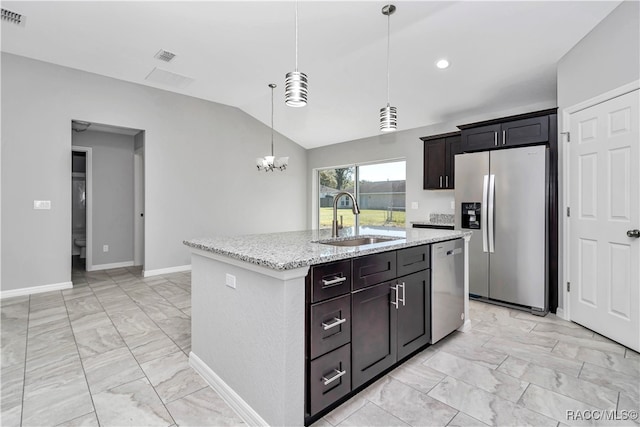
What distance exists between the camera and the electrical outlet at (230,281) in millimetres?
1758

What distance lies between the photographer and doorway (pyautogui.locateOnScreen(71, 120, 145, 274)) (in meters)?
5.31

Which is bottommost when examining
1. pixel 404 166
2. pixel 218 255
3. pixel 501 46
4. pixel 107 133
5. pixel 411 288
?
pixel 411 288

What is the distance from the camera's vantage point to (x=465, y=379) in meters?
2.07

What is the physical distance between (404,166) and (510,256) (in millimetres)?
2601

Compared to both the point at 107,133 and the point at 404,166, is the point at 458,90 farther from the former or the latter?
the point at 107,133

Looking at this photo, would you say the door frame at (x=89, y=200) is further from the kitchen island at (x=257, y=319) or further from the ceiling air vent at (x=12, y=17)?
the kitchen island at (x=257, y=319)

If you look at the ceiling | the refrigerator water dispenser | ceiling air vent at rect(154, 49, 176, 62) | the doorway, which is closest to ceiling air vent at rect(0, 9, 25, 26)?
the ceiling

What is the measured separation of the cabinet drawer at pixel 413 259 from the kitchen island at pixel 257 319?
0.30 ft

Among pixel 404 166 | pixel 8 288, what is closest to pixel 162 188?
pixel 8 288

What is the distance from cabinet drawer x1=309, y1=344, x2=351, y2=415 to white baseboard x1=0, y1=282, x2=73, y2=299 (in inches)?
→ 169

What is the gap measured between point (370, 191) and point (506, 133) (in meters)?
3.05

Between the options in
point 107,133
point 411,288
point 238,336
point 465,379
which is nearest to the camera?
point 238,336

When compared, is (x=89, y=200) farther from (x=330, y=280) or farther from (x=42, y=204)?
(x=330, y=280)

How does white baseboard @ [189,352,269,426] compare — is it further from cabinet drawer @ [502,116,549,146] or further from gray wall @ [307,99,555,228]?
gray wall @ [307,99,555,228]
